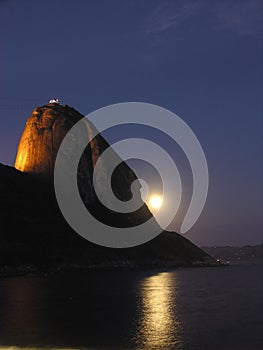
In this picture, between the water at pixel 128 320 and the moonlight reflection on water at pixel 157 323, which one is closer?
the water at pixel 128 320

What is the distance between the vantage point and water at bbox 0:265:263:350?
37.9m

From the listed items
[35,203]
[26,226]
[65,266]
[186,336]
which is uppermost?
[35,203]

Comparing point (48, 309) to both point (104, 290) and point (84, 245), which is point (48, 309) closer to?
point (104, 290)

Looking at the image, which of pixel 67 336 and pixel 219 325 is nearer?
pixel 67 336

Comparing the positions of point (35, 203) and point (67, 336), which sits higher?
point (35, 203)

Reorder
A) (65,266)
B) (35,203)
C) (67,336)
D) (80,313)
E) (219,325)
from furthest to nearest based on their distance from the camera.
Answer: (35,203)
(65,266)
(80,313)
(219,325)
(67,336)

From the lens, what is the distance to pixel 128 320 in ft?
165

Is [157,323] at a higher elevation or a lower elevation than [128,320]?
lower

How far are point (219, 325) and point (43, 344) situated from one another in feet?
70.6

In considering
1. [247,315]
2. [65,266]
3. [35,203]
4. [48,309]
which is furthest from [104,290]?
[35,203]

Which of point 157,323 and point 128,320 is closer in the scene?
point 157,323

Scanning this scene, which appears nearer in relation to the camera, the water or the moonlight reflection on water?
the water

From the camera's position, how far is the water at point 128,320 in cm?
3788

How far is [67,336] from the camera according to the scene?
40.1 meters
